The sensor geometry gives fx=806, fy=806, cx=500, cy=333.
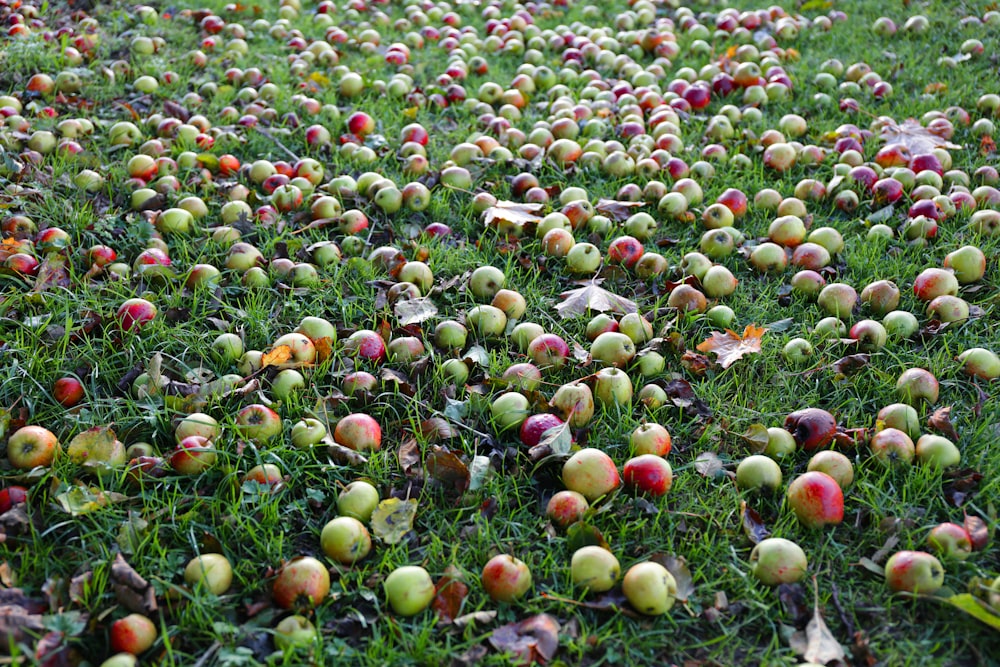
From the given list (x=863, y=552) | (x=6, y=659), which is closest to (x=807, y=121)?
(x=863, y=552)

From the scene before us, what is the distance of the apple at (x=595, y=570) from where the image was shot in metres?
2.40

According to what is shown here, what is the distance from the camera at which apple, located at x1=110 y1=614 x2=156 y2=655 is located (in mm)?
2174

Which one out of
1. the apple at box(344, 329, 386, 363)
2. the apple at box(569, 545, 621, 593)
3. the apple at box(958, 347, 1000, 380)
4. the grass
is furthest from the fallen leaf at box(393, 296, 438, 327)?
the apple at box(958, 347, 1000, 380)

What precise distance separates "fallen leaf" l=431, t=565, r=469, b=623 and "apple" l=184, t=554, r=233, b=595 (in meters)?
0.62

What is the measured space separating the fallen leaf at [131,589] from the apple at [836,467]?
212cm

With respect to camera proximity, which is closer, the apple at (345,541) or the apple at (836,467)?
the apple at (345,541)

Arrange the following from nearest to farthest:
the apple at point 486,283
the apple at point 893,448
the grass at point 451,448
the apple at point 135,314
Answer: the grass at point 451,448 → the apple at point 893,448 → the apple at point 135,314 → the apple at point 486,283

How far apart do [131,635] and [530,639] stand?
3.56 ft

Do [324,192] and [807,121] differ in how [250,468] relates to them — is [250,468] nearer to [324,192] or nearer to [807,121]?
[324,192]

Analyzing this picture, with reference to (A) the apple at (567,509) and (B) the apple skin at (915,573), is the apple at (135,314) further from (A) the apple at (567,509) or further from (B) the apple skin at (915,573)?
(B) the apple skin at (915,573)

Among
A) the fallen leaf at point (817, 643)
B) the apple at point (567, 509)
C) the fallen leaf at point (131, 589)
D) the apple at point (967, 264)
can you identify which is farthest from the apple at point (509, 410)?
the apple at point (967, 264)

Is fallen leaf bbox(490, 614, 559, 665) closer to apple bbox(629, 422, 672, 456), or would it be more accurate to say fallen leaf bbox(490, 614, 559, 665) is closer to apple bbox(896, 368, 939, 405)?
apple bbox(629, 422, 672, 456)

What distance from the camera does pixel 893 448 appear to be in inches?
110

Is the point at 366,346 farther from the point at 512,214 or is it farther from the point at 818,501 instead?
the point at 818,501
